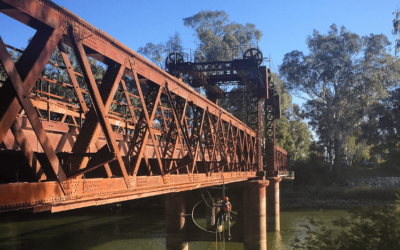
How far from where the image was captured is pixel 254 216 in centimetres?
2214

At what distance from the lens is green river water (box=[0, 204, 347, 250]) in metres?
26.0

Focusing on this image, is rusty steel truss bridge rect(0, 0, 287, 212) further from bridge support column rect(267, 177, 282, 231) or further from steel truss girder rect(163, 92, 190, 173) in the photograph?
bridge support column rect(267, 177, 282, 231)

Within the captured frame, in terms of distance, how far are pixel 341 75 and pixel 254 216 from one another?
4064 cm

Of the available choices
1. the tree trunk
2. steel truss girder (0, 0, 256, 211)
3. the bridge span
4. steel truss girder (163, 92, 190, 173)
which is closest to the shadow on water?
steel truss girder (163, 92, 190, 173)

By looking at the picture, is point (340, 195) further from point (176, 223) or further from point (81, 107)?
point (81, 107)

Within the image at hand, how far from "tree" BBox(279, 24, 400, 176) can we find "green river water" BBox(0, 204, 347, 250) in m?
21.5

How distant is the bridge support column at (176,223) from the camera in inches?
796

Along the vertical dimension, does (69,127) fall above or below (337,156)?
below

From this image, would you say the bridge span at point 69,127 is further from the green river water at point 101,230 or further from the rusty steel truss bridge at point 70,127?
the green river water at point 101,230

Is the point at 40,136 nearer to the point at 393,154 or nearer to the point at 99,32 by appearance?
the point at 99,32

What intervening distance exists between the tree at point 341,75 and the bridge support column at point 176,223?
42.2 meters

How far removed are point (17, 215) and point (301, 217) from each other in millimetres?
30577

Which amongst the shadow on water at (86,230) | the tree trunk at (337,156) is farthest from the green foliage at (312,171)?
the shadow on water at (86,230)

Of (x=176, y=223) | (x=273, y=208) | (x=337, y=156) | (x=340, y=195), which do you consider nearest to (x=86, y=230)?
(x=176, y=223)
